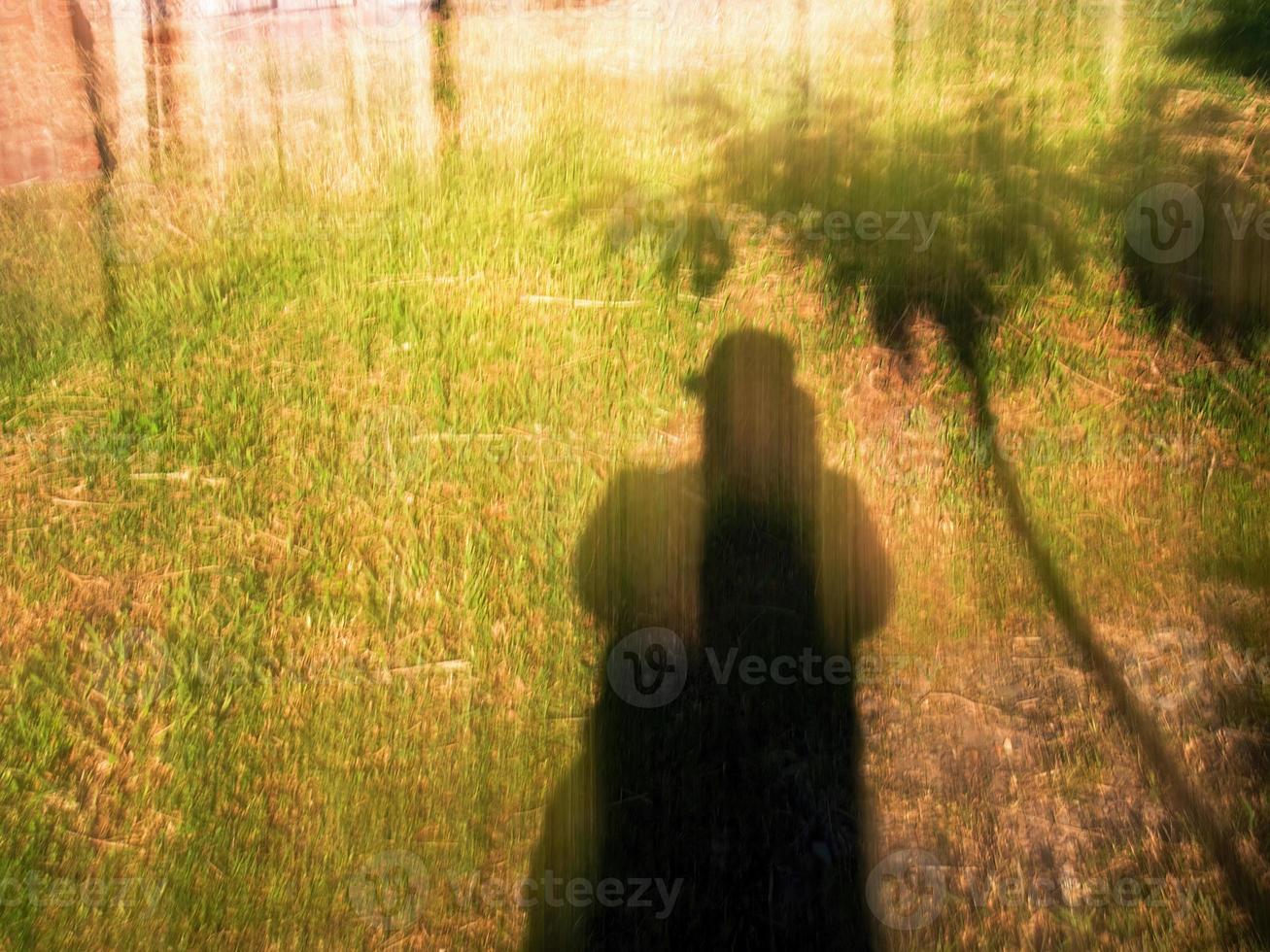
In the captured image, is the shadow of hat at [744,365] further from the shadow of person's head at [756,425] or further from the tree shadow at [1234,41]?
the tree shadow at [1234,41]

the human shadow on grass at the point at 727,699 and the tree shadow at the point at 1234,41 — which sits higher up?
the tree shadow at the point at 1234,41

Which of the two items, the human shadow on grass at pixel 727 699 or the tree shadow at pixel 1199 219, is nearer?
the human shadow on grass at pixel 727 699

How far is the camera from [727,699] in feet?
11.7

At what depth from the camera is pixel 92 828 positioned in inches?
129

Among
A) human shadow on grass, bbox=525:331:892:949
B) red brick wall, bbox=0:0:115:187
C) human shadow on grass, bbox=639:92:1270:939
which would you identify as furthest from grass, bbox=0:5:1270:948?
red brick wall, bbox=0:0:115:187

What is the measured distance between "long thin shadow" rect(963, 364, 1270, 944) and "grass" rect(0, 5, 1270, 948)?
0.22 feet

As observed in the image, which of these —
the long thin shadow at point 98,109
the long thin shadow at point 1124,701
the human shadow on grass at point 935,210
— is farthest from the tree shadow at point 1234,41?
the long thin shadow at point 98,109

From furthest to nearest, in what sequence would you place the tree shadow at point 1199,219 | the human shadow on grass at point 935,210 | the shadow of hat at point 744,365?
1. the tree shadow at point 1199,219
2. the human shadow on grass at point 935,210
3. the shadow of hat at point 744,365

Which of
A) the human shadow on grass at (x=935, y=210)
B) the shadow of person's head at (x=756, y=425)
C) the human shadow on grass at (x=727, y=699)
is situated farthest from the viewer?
the human shadow on grass at (x=935, y=210)

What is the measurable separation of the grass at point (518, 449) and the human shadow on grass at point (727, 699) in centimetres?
13

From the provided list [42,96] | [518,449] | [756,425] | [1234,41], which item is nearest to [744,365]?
[756,425]

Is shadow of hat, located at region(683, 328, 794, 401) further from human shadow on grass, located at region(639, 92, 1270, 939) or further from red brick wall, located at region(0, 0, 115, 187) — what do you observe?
red brick wall, located at region(0, 0, 115, 187)

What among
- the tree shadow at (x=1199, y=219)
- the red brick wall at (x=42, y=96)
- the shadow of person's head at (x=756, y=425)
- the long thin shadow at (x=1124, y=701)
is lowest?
the long thin shadow at (x=1124, y=701)

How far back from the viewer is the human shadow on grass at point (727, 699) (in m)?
3.24
